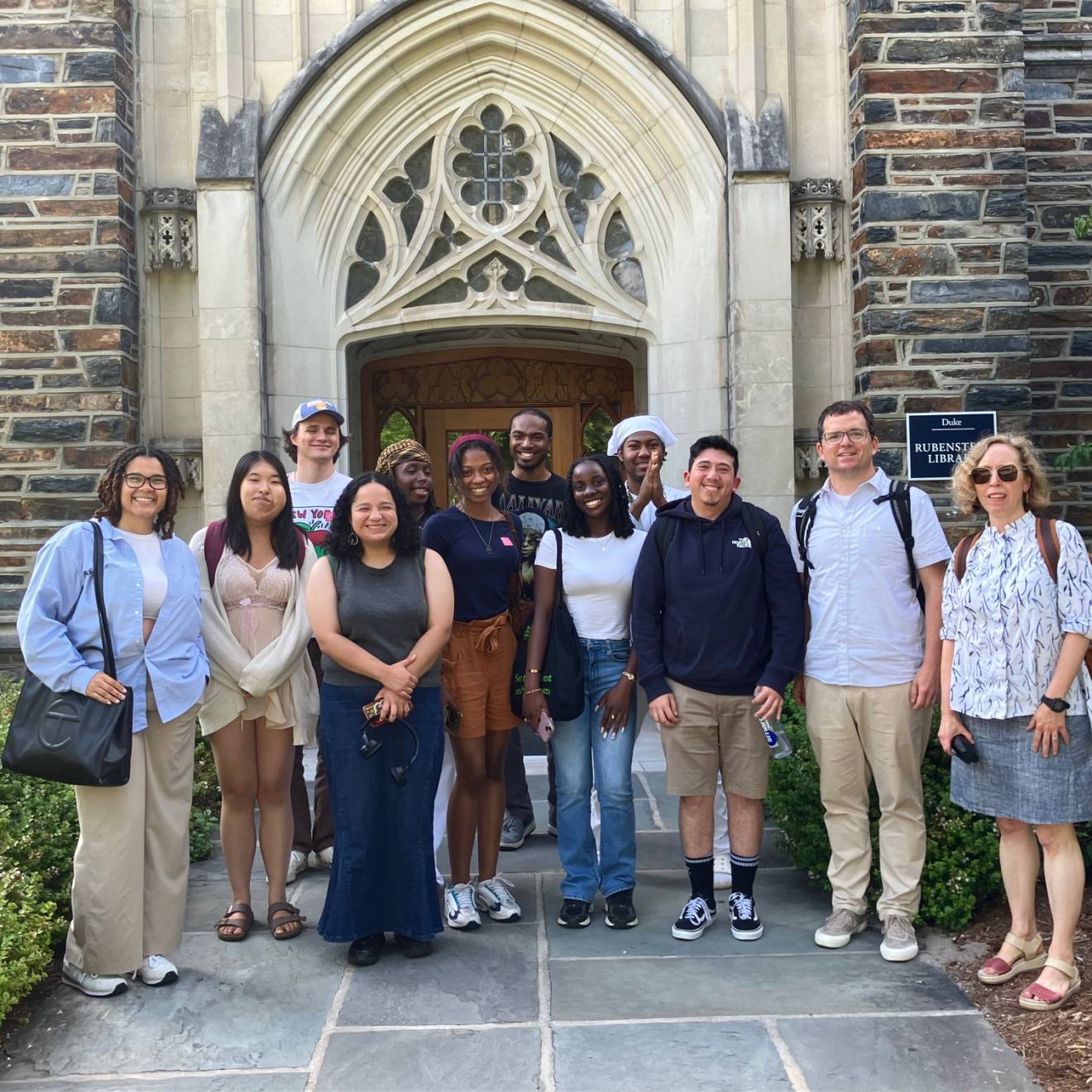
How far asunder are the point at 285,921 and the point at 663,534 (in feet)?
6.14

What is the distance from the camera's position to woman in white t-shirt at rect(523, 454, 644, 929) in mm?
4055

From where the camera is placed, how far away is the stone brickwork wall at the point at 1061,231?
7984 mm

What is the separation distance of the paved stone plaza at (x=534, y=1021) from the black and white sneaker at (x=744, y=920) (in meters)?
0.04

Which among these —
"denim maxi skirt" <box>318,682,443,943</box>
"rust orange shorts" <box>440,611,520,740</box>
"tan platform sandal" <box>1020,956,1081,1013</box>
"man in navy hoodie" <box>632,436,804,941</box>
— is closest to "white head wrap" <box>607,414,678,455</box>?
"man in navy hoodie" <box>632,436,804,941</box>

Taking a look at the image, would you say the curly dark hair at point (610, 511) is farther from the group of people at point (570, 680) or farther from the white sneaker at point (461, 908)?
the white sneaker at point (461, 908)

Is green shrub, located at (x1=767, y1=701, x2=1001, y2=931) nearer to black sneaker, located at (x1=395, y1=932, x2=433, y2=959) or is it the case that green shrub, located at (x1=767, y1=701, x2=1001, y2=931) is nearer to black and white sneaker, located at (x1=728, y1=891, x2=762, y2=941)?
black and white sneaker, located at (x1=728, y1=891, x2=762, y2=941)

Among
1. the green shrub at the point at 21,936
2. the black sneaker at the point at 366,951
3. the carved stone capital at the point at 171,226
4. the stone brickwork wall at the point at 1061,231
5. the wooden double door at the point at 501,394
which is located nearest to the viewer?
the green shrub at the point at 21,936

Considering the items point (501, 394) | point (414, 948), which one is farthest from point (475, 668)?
point (501, 394)

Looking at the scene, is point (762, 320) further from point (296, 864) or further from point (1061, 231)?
point (296, 864)

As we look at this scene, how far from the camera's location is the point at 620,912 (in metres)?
4.09

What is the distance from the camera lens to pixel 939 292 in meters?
7.25

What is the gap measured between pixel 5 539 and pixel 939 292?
6.02 meters

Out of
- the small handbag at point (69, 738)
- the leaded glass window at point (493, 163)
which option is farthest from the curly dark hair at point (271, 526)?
the leaded glass window at point (493, 163)

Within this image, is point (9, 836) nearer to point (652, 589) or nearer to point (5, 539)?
point (652, 589)
